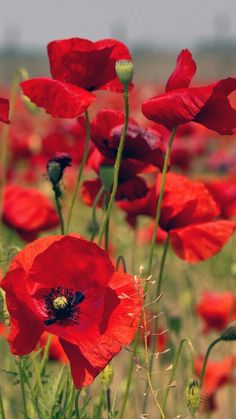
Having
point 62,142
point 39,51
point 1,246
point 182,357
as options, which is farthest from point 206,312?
point 39,51

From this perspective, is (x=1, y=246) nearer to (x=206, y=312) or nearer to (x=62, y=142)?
(x=206, y=312)

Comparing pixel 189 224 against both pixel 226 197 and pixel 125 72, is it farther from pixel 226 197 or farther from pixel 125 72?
pixel 226 197

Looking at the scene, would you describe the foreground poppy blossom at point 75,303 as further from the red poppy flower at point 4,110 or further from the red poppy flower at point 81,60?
the red poppy flower at point 81,60

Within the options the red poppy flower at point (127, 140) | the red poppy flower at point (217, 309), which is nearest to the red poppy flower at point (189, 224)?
the red poppy flower at point (127, 140)

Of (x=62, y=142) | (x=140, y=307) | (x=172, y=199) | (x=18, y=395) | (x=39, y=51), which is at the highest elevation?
(x=140, y=307)

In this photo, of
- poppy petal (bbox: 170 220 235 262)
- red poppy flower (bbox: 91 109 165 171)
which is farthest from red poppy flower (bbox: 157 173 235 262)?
red poppy flower (bbox: 91 109 165 171)

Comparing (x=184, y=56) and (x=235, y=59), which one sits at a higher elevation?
(x=184, y=56)

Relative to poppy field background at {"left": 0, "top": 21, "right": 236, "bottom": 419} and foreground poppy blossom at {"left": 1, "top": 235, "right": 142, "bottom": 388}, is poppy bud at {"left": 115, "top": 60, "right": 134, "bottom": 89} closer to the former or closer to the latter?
poppy field background at {"left": 0, "top": 21, "right": 236, "bottom": 419}
